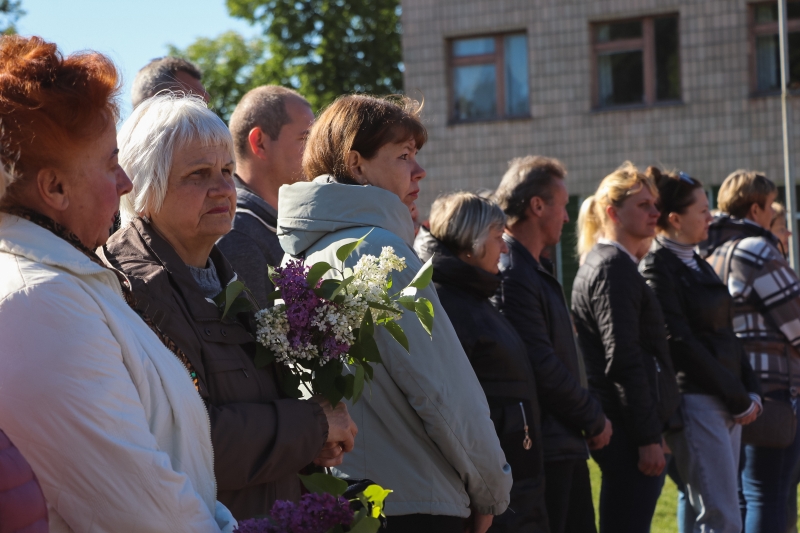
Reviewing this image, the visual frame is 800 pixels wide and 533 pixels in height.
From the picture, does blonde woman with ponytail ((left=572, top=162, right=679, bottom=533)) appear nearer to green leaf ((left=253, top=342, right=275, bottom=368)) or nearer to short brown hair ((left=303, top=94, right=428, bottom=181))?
short brown hair ((left=303, top=94, right=428, bottom=181))

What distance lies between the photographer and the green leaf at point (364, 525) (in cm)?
193

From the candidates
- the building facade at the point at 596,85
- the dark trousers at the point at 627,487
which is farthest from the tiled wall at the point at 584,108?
the dark trousers at the point at 627,487

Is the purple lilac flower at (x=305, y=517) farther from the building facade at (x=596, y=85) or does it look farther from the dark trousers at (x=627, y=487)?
the building facade at (x=596, y=85)

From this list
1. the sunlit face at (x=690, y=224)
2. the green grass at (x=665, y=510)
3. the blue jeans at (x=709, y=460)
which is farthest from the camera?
the green grass at (x=665, y=510)

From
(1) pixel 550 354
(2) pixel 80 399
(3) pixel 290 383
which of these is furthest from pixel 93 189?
(1) pixel 550 354

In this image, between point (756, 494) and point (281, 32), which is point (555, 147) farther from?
point (281, 32)

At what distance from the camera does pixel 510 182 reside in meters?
5.02

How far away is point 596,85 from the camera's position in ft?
52.3

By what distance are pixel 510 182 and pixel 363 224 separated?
6.61ft

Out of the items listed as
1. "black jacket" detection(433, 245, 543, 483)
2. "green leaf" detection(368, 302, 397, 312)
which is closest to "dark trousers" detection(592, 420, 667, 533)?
"black jacket" detection(433, 245, 543, 483)

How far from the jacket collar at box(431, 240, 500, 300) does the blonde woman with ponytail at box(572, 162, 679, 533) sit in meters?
1.13

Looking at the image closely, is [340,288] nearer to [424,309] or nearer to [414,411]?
[424,309]

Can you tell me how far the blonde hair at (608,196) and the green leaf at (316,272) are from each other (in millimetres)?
3254

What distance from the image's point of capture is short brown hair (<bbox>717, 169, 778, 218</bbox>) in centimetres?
639
